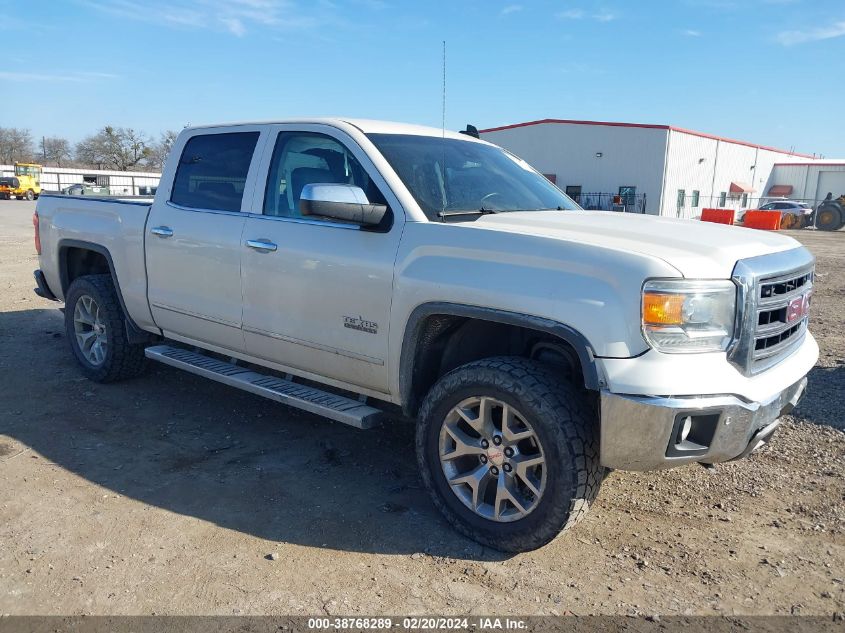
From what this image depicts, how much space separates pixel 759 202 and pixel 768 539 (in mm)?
48637

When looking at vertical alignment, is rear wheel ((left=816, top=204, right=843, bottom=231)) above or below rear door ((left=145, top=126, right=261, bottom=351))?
below

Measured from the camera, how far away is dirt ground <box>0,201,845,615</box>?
9.53ft

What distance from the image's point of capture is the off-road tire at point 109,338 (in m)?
5.45

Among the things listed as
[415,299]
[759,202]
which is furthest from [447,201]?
[759,202]

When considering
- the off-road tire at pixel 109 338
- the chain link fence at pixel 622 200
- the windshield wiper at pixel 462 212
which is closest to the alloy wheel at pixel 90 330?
the off-road tire at pixel 109 338

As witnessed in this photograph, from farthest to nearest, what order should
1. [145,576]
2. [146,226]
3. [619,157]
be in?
[619,157]
[146,226]
[145,576]

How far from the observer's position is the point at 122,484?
391 centimetres

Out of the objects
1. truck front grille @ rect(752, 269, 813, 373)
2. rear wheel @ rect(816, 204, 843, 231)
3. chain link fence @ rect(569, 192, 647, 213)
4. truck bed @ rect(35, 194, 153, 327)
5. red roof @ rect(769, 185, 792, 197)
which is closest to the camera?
truck front grille @ rect(752, 269, 813, 373)

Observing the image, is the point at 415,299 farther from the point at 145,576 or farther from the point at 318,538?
the point at 145,576

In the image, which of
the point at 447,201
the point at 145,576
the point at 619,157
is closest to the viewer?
the point at 145,576

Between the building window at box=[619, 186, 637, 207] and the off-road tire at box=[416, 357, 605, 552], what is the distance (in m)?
35.2

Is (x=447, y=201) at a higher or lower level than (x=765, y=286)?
higher

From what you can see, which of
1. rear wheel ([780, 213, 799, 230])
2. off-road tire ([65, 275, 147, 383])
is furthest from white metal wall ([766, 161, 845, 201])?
off-road tire ([65, 275, 147, 383])

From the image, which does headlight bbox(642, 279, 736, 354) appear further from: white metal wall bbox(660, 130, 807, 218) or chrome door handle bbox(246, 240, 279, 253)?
white metal wall bbox(660, 130, 807, 218)
